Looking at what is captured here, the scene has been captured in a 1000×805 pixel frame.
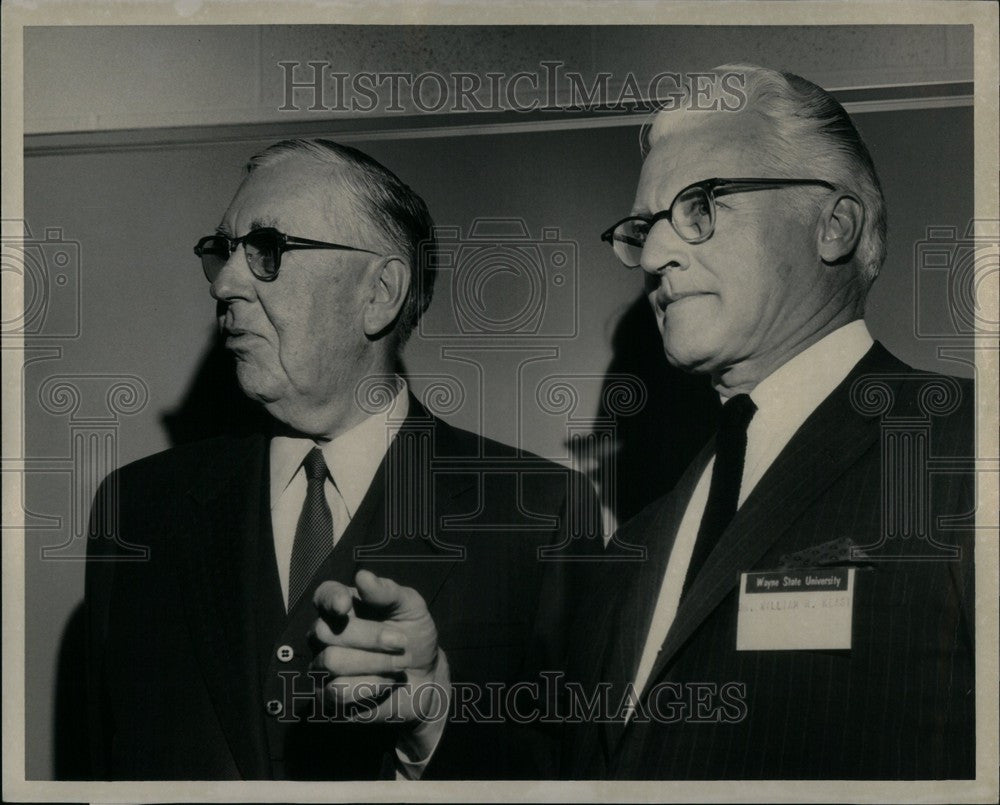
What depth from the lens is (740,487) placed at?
10.9 ft

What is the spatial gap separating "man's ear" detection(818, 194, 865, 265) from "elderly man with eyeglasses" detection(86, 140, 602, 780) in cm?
79

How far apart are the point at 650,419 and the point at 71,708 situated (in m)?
1.55

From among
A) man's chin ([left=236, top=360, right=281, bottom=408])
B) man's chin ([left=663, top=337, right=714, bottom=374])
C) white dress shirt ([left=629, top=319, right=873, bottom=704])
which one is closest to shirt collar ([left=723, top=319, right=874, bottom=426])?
white dress shirt ([left=629, top=319, right=873, bottom=704])

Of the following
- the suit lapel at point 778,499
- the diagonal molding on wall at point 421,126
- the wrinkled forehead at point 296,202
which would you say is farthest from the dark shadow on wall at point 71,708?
the suit lapel at point 778,499

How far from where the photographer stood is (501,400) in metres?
3.52

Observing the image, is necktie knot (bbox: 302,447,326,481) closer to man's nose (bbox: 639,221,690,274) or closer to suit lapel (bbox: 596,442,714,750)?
suit lapel (bbox: 596,442,714,750)

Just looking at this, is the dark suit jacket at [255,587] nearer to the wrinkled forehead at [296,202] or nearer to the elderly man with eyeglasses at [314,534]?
the elderly man with eyeglasses at [314,534]

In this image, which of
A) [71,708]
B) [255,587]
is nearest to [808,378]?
[255,587]

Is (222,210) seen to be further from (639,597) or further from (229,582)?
(639,597)

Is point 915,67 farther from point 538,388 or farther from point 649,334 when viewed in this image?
point 538,388

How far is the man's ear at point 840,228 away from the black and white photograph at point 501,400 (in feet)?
0.06

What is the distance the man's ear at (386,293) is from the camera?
3.51 meters

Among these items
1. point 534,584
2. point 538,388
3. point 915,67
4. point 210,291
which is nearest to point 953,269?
point 915,67

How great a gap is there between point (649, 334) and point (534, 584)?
0.65 meters
